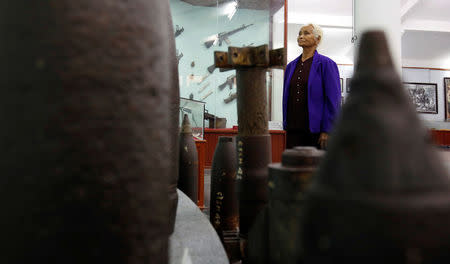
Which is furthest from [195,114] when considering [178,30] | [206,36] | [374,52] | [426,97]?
[426,97]

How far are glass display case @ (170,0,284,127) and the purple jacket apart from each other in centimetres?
481

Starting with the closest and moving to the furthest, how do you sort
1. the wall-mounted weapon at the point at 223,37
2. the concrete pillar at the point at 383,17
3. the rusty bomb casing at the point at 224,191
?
the rusty bomb casing at the point at 224,191, the concrete pillar at the point at 383,17, the wall-mounted weapon at the point at 223,37

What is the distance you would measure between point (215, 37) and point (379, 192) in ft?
25.1

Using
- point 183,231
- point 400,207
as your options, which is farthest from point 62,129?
point 183,231

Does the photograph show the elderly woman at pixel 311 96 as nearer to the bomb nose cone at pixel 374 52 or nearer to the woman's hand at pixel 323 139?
the woman's hand at pixel 323 139

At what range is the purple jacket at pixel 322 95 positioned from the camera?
2.54 m

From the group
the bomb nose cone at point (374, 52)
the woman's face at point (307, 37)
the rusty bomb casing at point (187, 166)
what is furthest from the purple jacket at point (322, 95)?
the bomb nose cone at point (374, 52)

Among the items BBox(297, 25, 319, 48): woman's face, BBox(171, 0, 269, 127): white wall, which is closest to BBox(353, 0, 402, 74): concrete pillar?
BBox(171, 0, 269, 127): white wall

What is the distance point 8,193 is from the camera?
45 cm

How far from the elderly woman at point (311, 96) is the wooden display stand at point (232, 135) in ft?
10.3

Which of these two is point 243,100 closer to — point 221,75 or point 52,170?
point 52,170

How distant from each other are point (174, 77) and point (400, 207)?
964 millimetres

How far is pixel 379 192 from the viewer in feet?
1.12

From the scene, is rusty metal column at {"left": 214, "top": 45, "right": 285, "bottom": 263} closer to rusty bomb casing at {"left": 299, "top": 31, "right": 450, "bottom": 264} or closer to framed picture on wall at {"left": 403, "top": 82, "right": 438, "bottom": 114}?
rusty bomb casing at {"left": 299, "top": 31, "right": 450, "bottom": 264}
